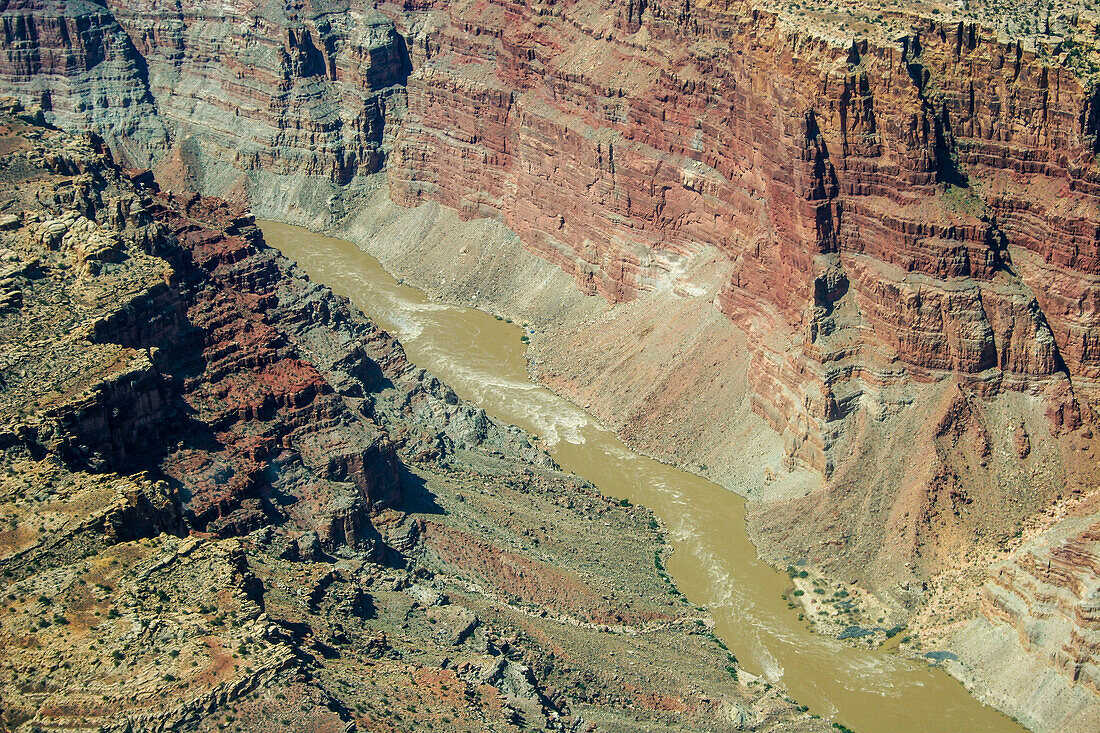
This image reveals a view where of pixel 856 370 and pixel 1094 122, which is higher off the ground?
pixel 1094 122

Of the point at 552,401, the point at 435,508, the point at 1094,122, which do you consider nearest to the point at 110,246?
the point at 435,508

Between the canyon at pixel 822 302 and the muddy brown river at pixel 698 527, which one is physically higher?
the canyon at pixel 822 302

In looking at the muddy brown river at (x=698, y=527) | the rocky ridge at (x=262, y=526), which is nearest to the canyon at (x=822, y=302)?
the rocky ridge at (x=262, y=526)

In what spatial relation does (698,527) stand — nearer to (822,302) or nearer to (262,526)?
(822,302)

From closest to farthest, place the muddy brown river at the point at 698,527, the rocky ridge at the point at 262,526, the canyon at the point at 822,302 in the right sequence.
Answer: the rocky ridge at the point at 262,526, the muddy brown river at the point at 698,527, the canyon at the point at 822,302

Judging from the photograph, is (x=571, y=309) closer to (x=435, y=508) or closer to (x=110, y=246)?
(x=435, y=508)

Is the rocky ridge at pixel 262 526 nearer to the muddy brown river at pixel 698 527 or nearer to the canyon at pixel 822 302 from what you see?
the canyon at pixel 822 302
